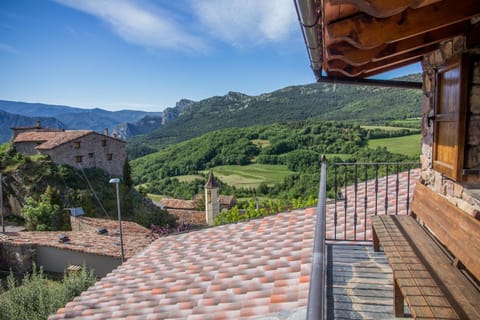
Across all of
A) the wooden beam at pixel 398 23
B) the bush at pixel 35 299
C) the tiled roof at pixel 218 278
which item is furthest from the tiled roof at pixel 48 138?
the wooden beam at pixel 398 23

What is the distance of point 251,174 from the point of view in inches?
1763

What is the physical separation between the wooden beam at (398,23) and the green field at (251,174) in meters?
36.8

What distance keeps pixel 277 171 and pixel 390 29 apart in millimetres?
41496

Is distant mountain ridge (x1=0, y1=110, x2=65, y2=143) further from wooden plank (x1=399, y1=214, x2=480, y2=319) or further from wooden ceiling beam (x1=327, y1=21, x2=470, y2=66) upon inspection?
wooden plank (x1=399, y1=214, x2=480, y2=319)

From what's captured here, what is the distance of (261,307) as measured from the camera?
2.75 meters

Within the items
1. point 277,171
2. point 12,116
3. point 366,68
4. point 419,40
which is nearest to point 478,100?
point 419,40

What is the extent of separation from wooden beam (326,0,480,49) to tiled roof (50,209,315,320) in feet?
6.91

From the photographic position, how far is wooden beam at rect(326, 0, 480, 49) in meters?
1.70

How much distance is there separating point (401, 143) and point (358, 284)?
95.6ft

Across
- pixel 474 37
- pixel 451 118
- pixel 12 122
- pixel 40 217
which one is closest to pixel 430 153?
pixel 451 118

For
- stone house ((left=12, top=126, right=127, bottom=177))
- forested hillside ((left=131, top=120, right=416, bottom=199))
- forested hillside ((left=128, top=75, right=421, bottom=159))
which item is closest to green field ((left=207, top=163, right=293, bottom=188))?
forested hillside ((left=131, top=120, right=416, bottom=199))

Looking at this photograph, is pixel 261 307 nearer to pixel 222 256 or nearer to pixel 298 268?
pixel 298 268

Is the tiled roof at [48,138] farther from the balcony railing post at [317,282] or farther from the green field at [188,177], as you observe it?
the balcony railing post at [317,282]

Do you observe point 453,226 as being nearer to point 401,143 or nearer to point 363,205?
point 363,205
